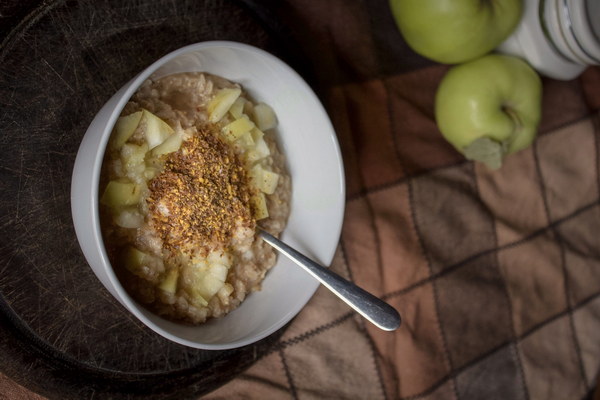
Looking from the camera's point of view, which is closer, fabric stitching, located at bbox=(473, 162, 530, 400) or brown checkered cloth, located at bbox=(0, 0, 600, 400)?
brown checkered cloth, located at bbox=(0, 0, 600, 400)

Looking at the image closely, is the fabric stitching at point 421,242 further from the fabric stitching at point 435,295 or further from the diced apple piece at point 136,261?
the diced apple piece at point 136,261

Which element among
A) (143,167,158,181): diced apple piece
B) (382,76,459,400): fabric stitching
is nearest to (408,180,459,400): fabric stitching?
(382,76,459,400): fabric stitching

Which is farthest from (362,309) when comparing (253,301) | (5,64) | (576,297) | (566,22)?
(576,297)

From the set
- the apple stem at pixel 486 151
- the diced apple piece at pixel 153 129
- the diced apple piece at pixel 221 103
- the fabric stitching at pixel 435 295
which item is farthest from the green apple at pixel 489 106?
the diced apple piece at pixel 153 129

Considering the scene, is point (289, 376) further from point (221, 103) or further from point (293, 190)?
point (221, 103)

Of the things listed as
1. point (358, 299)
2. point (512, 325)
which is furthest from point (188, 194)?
point (512, 325)

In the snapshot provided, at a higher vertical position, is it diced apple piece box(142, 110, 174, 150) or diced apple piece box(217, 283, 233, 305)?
diced apple piece box(142, 110, 174, 150)

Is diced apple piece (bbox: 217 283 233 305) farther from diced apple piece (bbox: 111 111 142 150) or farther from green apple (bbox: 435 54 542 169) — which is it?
green apple (bbox: 435 54 542 169)
